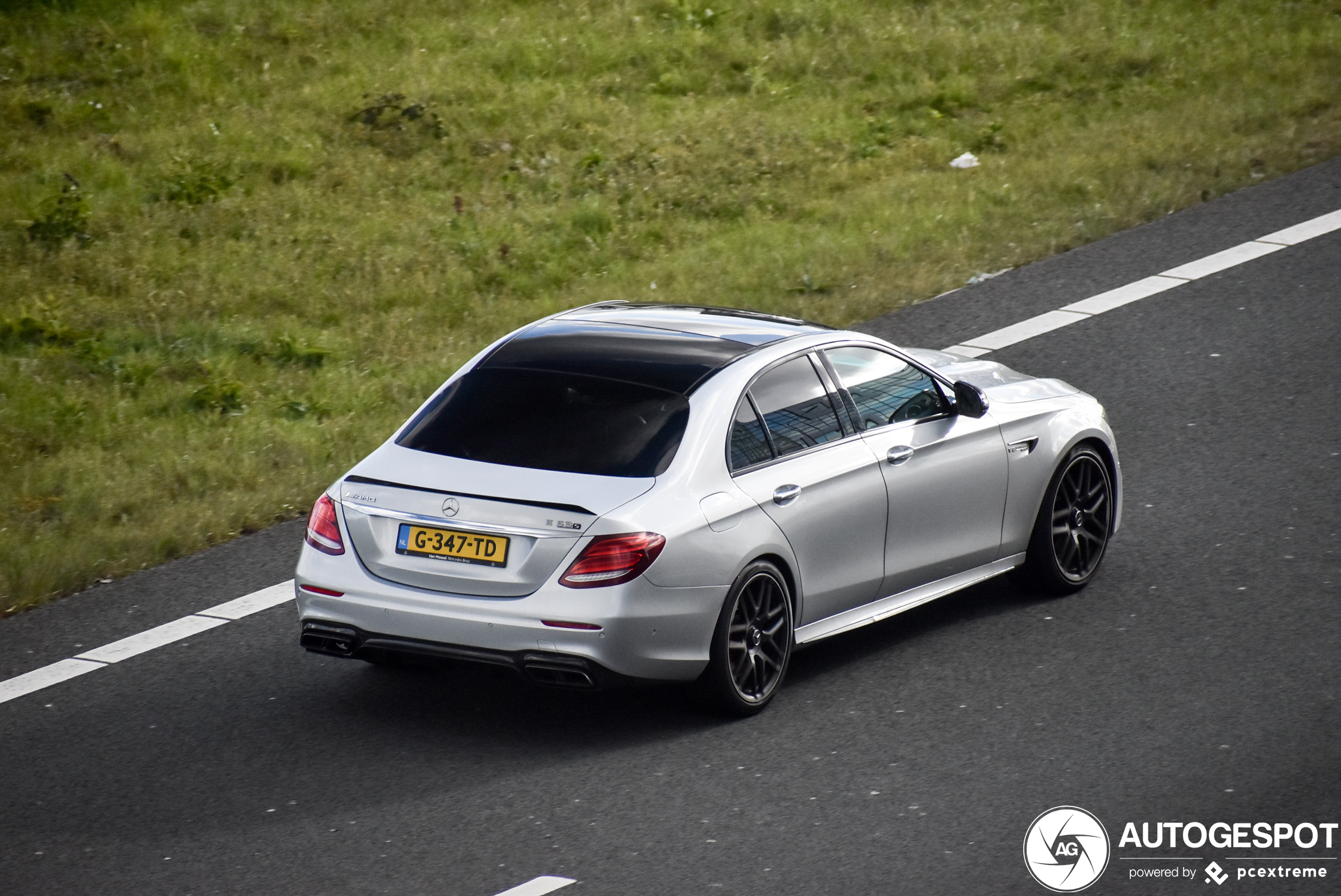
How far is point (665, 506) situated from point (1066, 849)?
1.96 m

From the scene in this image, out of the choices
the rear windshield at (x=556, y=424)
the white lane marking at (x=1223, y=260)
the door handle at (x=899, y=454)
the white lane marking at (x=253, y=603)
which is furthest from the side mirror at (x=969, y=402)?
the white lane marking at (x=1223, y=260)

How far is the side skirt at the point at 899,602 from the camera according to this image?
24.9ft

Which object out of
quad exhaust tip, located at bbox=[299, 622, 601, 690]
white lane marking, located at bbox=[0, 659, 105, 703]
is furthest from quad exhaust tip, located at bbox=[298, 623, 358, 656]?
white lane marking, located at bbox=[0, 659, 105, 703]

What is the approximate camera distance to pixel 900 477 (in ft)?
25.9

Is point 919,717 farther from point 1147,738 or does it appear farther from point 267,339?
point 267,339

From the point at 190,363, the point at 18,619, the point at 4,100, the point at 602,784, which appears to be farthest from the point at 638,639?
the point at 4,100

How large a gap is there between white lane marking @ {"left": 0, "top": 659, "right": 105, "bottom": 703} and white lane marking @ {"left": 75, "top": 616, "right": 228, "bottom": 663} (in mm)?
71

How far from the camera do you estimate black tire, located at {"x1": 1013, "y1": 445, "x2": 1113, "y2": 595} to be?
8633 millimetres

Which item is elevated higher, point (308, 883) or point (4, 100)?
point (4, 100)

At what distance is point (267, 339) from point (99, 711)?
615 centimetres

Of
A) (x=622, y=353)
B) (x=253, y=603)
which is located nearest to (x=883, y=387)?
(x=622, y=353)

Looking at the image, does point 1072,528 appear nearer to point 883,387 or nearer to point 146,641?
point 883,387

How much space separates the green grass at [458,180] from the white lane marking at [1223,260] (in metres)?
1.06

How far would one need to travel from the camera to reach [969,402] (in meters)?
8.27
